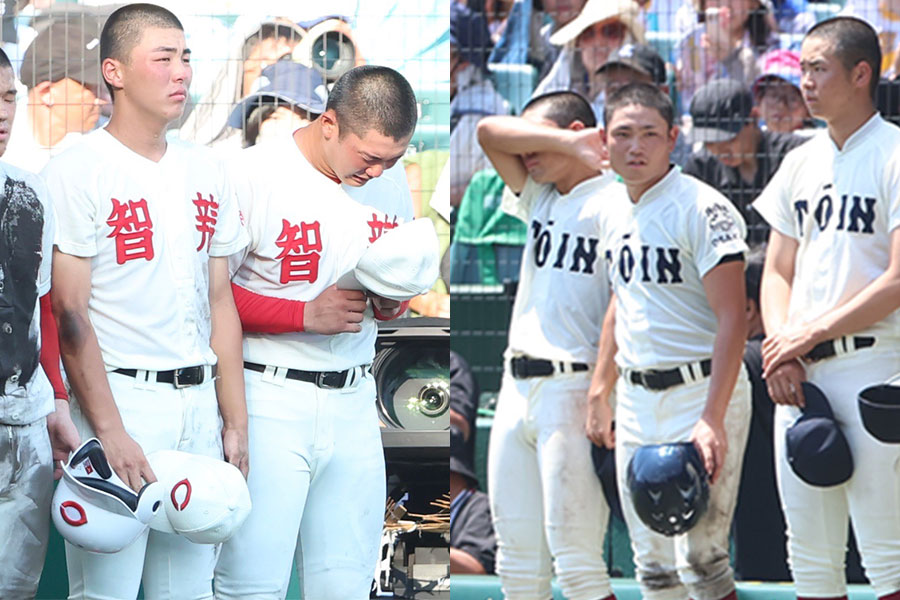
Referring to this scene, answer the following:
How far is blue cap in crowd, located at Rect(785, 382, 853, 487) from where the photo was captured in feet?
13.4

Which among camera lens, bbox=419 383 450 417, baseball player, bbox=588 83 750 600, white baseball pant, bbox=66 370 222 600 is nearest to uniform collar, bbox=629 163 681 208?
baseball player, bbox=588 83 750 600

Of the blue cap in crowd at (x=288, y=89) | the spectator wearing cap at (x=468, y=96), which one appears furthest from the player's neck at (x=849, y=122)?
the blue cap in crowd at (x=288, y=89)

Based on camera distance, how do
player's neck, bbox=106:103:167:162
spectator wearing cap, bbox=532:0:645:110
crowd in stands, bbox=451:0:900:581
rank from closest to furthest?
player's neck, bbox=106:103:167:162 → crowd in stands, bbox=451:0:900:581 → spectator wearing cap, bbox=532:0:645:110

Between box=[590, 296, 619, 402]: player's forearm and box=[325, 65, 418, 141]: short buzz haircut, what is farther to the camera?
box=[590, 296, 619, 402]: player's forearm

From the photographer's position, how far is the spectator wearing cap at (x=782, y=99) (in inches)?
194

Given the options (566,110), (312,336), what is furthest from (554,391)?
(312,336)

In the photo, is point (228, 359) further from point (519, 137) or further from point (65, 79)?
point (519, 137)

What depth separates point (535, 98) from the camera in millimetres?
4992

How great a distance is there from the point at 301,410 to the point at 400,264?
0.45 meters

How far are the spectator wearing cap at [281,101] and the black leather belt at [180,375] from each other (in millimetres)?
669

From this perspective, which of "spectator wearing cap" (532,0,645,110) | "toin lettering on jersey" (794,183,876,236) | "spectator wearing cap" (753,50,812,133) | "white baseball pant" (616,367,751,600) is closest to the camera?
"toin lettering on jersey" (794,183,876,236)

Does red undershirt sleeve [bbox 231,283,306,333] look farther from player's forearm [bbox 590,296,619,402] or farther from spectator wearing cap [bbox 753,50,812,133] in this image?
spectator wearing cap [bbox 753,50,812,133]

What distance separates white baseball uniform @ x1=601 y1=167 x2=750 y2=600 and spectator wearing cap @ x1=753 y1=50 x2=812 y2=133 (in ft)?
1.93

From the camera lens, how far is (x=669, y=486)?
4.29 meters
